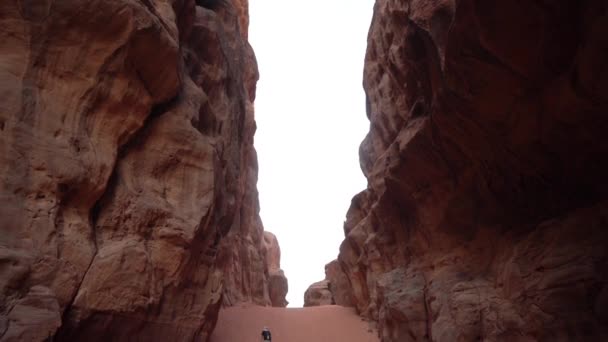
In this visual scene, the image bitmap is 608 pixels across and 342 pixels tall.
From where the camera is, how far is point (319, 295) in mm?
35062

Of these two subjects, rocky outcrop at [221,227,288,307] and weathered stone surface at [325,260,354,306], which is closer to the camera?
rocky outcrop at [221,227,288,307]

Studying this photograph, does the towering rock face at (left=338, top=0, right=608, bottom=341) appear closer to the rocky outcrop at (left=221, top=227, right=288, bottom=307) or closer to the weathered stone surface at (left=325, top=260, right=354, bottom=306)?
the weathered stone surface at (left=325, top=260, right=354, bottom=306)

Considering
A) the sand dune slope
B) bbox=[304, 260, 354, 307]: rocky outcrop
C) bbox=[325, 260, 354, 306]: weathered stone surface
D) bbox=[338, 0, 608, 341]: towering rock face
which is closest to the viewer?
bbox=[338, 0, 608, 341]: towering rock face

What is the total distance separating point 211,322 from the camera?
40.0ft

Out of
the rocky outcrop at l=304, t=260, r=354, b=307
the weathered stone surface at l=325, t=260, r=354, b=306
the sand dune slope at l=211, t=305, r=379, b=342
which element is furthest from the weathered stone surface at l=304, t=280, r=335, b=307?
the sand dune slope at l=211, t=305, r=379, b=342

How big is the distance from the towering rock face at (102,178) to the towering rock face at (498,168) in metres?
5.83

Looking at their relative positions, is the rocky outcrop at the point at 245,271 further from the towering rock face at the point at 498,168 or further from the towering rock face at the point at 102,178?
the towering rock face at the point at 498,168

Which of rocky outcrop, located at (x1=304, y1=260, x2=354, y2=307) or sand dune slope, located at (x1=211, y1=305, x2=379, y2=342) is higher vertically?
rocky outcrop, located at (x1=304, y1=260, x2=354, y2=307)

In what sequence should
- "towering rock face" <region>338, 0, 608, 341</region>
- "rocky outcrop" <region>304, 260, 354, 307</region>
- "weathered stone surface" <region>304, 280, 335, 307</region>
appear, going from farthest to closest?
"weathered stone surface" <region>304, 280, 335, 307</region>, "rocky outcrop" <region>304, 260, 354, 307</region>, "towering rock face" <region>338, 0, 608, 341</region>

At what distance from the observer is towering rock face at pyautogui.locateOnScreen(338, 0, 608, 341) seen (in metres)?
7.28

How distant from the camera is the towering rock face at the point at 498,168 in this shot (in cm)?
728

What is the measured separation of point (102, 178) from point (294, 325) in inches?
583

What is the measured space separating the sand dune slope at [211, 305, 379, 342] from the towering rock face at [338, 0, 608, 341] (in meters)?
5.91

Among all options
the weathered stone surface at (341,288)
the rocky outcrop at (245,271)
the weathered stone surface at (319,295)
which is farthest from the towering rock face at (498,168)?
the weathered stone surface at (319,295)
